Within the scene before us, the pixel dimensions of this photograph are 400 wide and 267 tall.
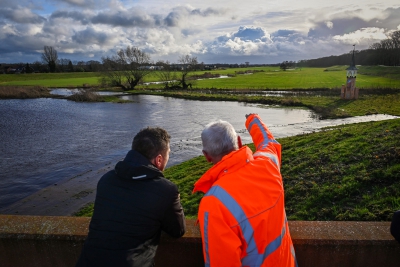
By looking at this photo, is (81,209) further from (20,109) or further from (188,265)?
(20,109)

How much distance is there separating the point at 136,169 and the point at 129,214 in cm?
31

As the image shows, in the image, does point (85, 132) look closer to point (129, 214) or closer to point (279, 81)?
point (129, 214)

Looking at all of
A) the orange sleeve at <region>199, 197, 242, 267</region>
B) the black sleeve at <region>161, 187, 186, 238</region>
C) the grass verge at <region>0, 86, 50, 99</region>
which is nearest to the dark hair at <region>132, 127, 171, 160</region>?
the black sleeve at <region>161, 187, 186, 238</region>

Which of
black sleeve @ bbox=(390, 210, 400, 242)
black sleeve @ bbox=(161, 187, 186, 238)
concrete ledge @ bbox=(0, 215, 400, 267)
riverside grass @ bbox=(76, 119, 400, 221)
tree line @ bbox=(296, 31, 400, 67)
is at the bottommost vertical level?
riverside grass @ bbox=(76, 119, 400, 221)

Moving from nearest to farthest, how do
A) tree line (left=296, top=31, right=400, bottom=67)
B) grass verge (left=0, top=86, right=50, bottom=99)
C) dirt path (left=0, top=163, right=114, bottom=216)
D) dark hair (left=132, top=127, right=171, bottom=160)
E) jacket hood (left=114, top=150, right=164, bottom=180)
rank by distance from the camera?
jacket hood (left=114, top=150, right=164, bottom=180), dark hair (left=132, top=127, right=171, bottom=160), dirt path (left=0, top=163, right=114, bottom=216), grass verge (left=0, top=86, right=50, bottom=99), tree line (left=296, top=31, right=400, bottom=67)

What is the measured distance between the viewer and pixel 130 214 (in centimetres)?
199

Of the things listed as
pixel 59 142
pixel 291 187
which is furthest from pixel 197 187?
pixel 59 142

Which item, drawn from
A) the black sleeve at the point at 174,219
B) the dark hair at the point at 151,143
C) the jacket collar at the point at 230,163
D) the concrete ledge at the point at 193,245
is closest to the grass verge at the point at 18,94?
the concrete ledge at the point at 193,245

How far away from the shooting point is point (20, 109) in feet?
120

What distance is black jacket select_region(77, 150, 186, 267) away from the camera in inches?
77.8

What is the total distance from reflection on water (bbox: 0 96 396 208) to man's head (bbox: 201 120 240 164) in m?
11.3

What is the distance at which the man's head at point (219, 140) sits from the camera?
214 centimetres

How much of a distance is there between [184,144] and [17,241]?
15.7 meters

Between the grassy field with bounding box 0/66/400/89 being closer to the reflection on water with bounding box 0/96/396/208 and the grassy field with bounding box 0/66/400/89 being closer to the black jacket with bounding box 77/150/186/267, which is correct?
the reflection on water with bounding box 0/96/396/208
